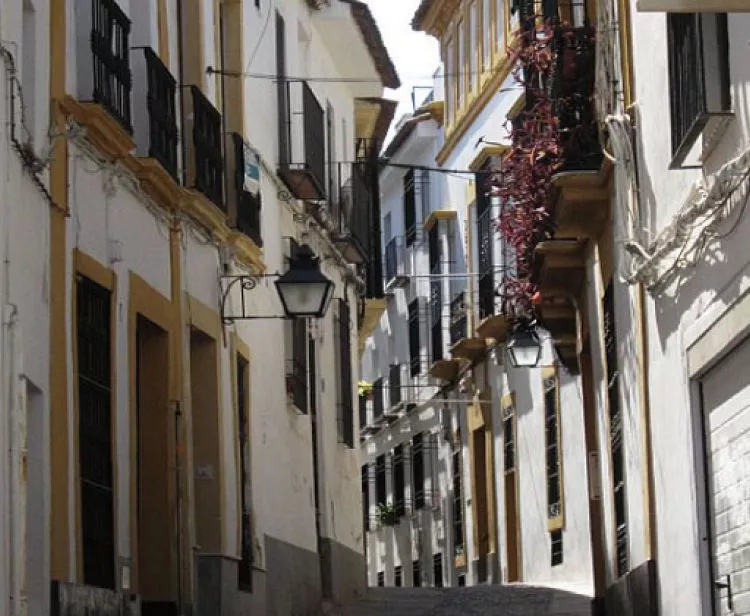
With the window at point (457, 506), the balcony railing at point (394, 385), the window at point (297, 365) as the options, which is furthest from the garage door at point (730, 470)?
the balcony railing at point (394, 385)

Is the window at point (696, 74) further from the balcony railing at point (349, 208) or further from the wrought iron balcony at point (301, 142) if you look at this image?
the balcony railing at point (349, 208)

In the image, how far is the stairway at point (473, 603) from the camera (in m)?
19.9

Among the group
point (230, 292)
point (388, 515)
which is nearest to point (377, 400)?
point (388, 515)

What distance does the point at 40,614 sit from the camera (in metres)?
11.2

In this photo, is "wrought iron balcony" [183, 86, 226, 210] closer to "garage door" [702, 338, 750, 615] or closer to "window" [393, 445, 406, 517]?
"garage door" [702, 338, 750, 615]

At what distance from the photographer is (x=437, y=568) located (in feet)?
112

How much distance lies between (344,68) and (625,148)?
41.6ft

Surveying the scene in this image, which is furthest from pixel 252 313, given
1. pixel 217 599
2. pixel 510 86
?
pixel 510 86

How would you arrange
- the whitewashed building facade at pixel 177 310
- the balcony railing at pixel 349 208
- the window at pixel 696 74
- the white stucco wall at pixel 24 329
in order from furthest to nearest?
the balcony railing at pixel 349 208, the whitewashed building facade at pixel 177 310, the white stucco wall at pixel 24 329, the window at pixel 696 74

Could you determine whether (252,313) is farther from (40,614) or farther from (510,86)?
(510,86)

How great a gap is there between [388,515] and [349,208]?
1464cm

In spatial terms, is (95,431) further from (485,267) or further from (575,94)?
(485,267)

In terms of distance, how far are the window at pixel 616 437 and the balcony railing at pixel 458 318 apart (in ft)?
54.2

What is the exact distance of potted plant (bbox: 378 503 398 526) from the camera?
37062mm
